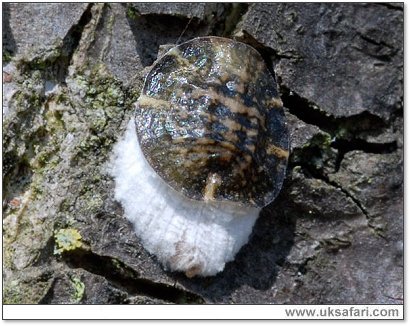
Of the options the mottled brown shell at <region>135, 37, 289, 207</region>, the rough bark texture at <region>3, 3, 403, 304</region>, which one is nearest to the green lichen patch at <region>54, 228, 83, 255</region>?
the rough bark texture at <region>3, 3, 403, 304</region>

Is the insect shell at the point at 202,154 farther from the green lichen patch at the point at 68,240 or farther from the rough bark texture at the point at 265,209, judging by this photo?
the green lichen patch at the point at 68,240

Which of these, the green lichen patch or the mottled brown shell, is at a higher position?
the mottled brown shell

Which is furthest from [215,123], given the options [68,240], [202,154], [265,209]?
[68,240]

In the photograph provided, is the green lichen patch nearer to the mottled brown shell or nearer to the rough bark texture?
the rough bark texture

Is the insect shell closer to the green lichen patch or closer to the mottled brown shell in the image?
the mottled brown shell

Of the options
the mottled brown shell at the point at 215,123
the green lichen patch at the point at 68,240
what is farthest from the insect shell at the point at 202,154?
the green lichen patch at the point at 68,240

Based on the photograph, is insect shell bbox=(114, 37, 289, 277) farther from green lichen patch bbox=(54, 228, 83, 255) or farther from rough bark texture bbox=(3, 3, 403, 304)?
green lichen patch bbox=(54, 228, 83, 255)

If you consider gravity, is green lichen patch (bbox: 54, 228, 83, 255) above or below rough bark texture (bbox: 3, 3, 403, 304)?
below

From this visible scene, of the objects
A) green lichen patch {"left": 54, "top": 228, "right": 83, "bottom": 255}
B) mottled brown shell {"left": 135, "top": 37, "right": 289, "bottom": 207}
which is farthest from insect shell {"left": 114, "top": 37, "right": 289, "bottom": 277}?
green lichen patch {"left": 54, "top": 228, "right": 83, "bottom": 255}
